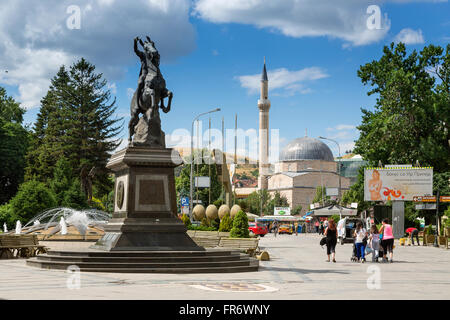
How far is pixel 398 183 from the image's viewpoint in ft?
161

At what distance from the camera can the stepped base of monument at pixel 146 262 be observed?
15437mm

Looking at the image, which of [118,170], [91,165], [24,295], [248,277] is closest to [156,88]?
[118,170]

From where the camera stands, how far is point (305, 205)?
149m

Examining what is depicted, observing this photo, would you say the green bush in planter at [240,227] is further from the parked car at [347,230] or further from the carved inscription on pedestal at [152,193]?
the parked car at [347,230]

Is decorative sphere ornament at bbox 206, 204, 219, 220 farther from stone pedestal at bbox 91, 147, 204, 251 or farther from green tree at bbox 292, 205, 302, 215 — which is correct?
green tree at bbox 292, 205, 302, 215

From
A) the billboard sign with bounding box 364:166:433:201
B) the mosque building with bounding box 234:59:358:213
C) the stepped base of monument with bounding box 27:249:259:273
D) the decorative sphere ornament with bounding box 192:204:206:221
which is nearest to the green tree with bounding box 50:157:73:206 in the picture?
the decorative sphere ornament with bounding box 192:204:206:221

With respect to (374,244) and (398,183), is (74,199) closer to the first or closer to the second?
(398,183)

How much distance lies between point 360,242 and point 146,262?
10044 millimetres

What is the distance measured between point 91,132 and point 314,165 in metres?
97.4

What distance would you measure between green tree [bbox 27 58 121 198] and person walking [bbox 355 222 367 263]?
41.2 m

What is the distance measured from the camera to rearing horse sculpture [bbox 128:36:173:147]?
728 inches
